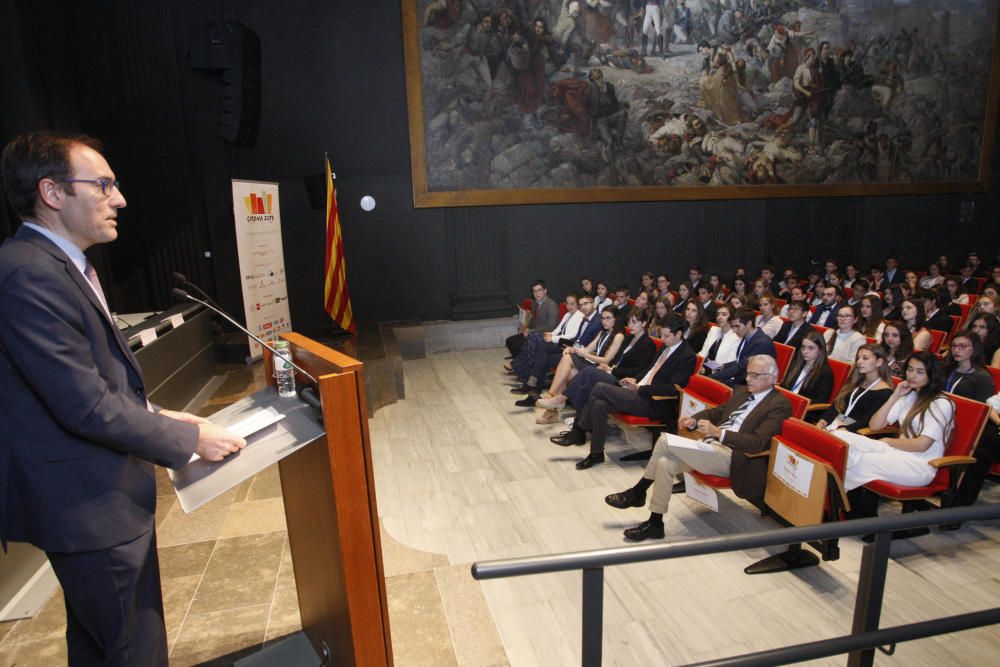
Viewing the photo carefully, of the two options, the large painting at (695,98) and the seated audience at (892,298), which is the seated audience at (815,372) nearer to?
the seated audience at (892,298)

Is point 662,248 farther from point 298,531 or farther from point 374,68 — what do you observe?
point 298,531

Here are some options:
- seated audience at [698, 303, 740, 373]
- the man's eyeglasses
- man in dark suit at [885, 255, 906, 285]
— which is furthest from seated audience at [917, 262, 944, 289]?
the man's eyeglasses

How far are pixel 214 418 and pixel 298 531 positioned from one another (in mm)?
499

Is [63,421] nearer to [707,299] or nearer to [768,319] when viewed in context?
[768,319]

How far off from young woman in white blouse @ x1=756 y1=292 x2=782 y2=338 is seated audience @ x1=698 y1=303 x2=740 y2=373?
766 millimetres

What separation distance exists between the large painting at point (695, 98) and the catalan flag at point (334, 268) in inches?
89.3

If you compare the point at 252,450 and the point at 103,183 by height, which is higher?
the point at 103,183

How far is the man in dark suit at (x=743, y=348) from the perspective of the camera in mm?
5465

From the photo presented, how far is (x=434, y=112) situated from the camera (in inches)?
377

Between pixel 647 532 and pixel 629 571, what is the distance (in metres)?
0.39

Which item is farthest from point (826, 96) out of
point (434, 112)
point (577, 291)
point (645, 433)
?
point (645, 433)

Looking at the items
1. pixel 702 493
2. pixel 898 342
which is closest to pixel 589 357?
pixel 898 342

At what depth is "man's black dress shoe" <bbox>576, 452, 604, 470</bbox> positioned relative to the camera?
4.81 m

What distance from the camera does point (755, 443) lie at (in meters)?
3.55
